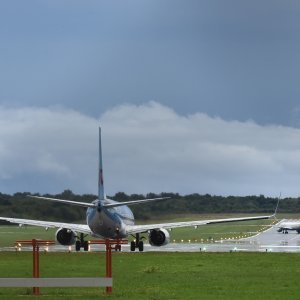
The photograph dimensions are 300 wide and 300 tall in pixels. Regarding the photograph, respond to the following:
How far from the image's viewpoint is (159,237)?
234 feet

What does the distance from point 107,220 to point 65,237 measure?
5427mm

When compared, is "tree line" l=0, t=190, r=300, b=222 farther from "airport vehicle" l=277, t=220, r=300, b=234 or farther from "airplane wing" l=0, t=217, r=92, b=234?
"airport vehicle" l=277, t=220, r=300, b=234

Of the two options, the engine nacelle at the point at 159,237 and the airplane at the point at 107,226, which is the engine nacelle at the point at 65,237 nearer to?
the airplane at the point at 107,226

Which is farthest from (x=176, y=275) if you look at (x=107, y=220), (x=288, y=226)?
(x=288, y=226)

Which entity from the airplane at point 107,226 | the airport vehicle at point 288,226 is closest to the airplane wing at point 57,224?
the airplane at point 107,226

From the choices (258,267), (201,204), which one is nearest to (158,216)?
(201,204)

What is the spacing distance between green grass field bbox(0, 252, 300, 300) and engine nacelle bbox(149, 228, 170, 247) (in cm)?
1627

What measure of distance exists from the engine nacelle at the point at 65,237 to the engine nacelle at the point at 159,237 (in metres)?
5.85

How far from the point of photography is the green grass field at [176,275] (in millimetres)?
28094

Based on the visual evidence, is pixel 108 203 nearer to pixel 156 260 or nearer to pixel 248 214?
pixel 156 260

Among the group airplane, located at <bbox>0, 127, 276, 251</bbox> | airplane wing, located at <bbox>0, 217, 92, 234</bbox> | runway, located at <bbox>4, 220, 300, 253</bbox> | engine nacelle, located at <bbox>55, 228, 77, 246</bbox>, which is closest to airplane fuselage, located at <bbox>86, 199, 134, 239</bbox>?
airplane, located at <bbox>0, 127, 276, 251</bbox>

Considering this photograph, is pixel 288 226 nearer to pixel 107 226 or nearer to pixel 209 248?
pixel 209 248

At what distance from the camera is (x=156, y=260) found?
49438 millimetres

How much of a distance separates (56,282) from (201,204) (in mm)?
80625
